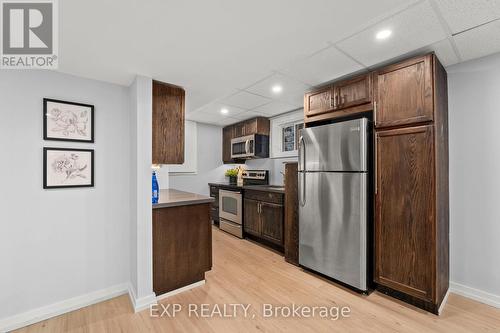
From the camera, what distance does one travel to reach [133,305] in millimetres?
2100

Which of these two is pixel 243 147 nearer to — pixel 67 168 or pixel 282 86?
pixel 282 86

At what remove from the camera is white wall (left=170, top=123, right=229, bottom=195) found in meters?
4.91

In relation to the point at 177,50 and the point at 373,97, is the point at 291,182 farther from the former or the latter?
the point at 177,50

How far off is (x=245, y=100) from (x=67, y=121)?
2.12 meters

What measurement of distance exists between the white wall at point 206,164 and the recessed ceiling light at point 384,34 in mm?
4004

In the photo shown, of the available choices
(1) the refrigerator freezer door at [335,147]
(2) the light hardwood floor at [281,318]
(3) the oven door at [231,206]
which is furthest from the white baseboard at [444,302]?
(3) the oven door at [231,206]

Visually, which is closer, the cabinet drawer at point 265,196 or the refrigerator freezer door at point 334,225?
the refrigerator freezer door at point 334,225

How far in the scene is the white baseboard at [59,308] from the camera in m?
1.82

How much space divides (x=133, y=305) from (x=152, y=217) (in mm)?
833

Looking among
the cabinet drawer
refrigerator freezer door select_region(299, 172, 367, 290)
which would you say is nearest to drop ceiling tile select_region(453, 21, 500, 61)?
refrigerator freezer door select_region(299, 172, 367, 290)

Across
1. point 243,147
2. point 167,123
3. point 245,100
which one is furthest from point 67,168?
point 243,147

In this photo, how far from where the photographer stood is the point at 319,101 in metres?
2.70

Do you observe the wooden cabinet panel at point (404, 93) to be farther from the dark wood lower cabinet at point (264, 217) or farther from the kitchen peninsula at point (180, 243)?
the kitchen peninsula at point (180, 243)

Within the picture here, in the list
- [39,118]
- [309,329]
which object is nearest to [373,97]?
[309,329]
